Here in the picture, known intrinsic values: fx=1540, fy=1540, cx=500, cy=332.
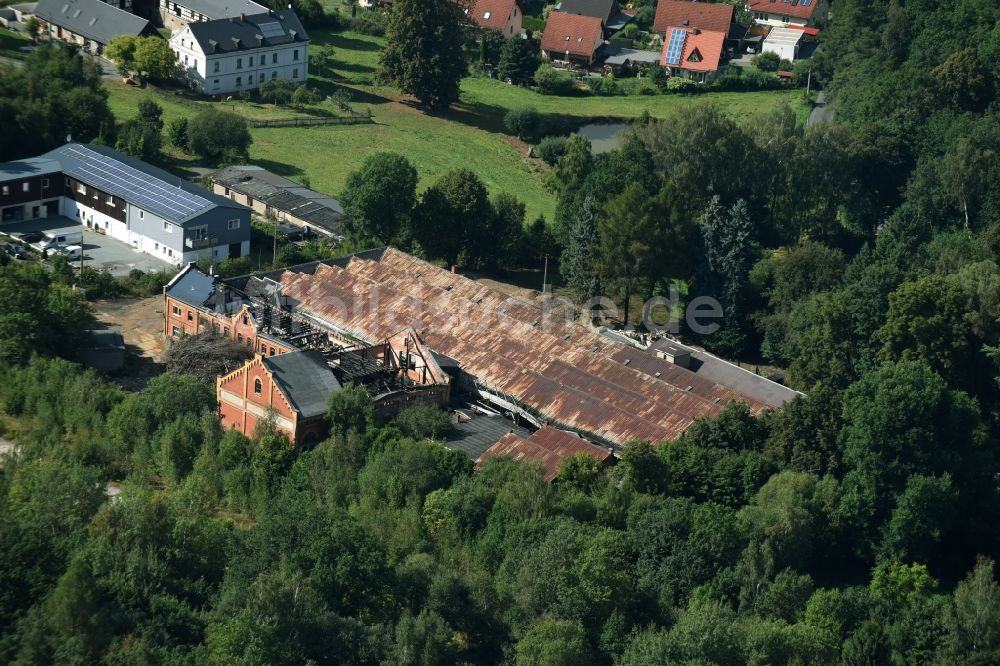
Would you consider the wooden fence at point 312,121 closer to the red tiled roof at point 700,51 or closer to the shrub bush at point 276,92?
the shrub bush at point 276,92

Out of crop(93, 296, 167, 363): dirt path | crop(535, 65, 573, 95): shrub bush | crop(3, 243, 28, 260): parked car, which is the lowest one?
crop(93, 296, 167, 363): dirt path

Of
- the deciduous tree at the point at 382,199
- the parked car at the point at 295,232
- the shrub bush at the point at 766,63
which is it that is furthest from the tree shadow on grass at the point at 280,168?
the shrub bush at the point at 766,63

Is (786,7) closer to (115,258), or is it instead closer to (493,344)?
(115,258)

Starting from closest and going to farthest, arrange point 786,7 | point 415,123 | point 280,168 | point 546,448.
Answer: point 546,448 → point 280,168 → point 415,123 → point 786,7

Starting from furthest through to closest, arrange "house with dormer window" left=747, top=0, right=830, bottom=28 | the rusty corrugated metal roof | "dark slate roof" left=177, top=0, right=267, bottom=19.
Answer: "house with dormer window" left=747, top=0, right=830, bottom=28, "dark slate roof" left=177, top=0, right=267, bottom=19, the rusty corrugated metal roof

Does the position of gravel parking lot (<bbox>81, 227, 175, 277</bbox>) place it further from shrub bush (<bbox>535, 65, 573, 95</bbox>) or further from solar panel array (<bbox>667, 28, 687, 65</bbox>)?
solar panel array (<bbox>667, 28, 687, 65</bbox>)

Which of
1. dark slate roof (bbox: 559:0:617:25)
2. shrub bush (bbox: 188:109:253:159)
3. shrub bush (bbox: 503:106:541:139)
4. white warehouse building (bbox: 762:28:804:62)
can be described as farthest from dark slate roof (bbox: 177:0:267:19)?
white warehouse building (bbox: 762:28:804:62)

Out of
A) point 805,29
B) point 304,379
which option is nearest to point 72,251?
point 304,379
